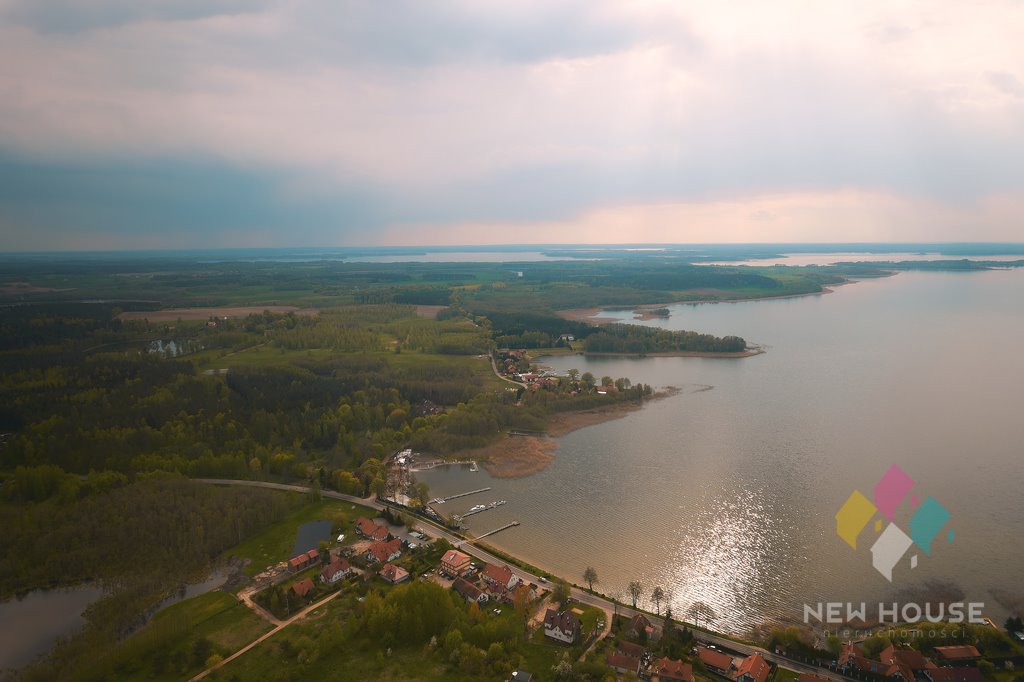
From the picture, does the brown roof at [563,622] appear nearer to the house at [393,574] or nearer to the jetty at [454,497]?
the house at [393,574]

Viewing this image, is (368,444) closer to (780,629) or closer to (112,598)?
(112,598)

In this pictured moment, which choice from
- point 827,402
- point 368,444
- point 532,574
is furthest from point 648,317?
point 532,574

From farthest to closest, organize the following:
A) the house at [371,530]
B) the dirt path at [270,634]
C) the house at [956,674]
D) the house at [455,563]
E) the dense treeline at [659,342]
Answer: the dense treeline at [659,342] < the house at [371,530] < the house at [455,563] < the dirt path at [270,634] < the house at [956,674]

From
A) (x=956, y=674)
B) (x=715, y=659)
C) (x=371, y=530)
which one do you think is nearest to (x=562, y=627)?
(x=715, y=659)

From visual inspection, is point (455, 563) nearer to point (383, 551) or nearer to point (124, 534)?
point (383, 551)

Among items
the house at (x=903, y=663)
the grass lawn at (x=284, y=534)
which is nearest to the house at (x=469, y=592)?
the grass lawn at (x=284, y=534)

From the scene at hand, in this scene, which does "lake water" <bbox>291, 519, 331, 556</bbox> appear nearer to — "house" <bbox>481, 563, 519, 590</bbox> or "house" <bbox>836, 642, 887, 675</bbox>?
"house" <bbox>481, 563, 519, 590</bbox>

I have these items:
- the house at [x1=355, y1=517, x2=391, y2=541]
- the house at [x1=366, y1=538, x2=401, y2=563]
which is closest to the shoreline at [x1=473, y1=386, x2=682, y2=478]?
the house at [x1=355, y1=517, x2=391, y2=541]
